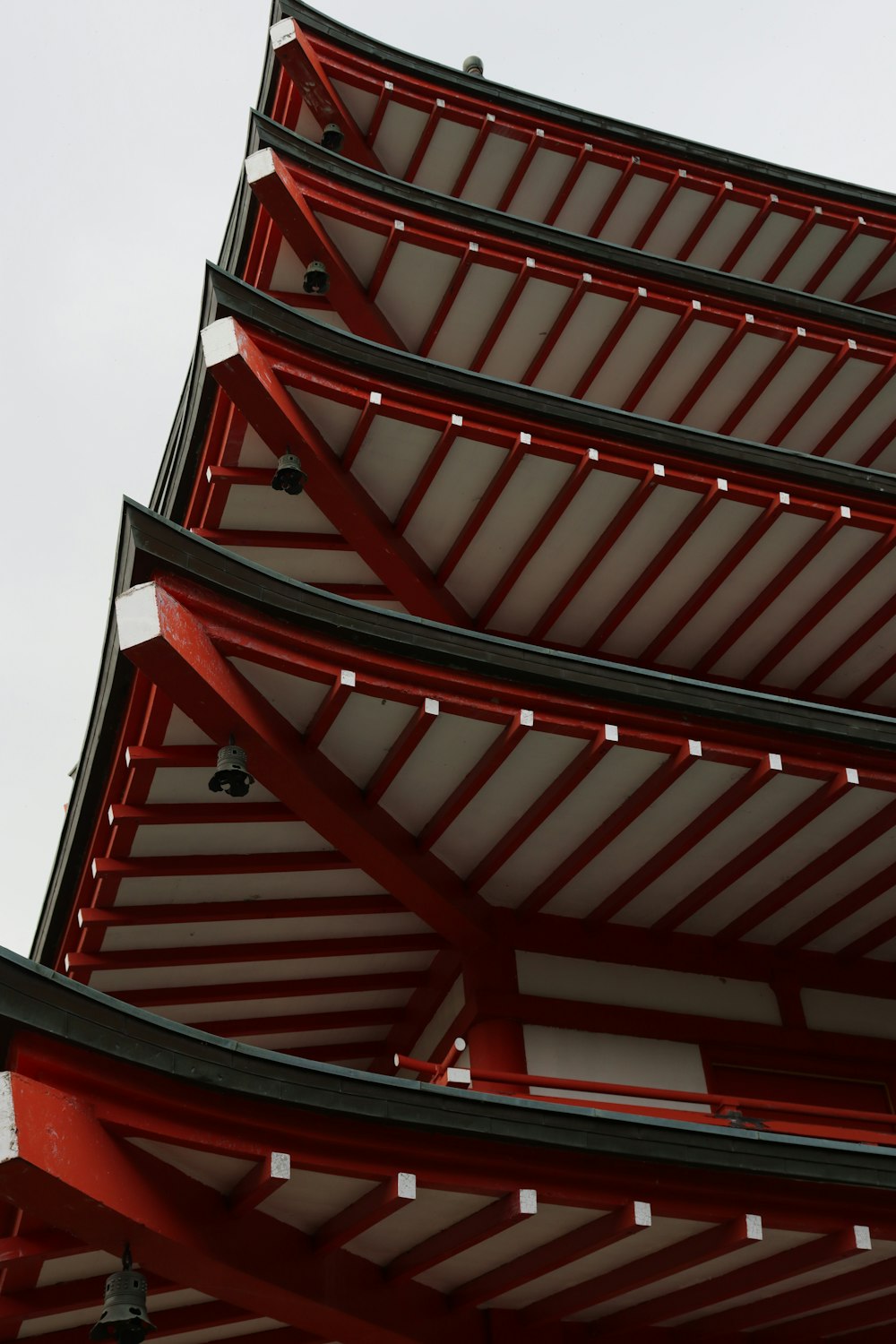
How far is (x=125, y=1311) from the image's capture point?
6.13 metres

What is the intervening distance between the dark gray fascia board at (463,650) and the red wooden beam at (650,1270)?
10.4 feet

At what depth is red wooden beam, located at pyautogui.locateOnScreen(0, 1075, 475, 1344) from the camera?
19.2 ft

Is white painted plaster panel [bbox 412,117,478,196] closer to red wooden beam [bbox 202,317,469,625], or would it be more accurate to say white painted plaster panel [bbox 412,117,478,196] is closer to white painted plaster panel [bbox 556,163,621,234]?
white painted plaster panel [bbox 556,163,621,234]

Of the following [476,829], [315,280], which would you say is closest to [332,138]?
[315,280]

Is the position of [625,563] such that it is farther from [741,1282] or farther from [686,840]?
[741,1282]

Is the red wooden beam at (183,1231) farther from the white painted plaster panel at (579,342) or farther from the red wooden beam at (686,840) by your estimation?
the white painted plaster panel at (579,342)

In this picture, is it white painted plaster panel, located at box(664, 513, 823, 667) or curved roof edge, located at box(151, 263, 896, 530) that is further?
white painted plaster panel, located at box(664, 513, 823, 667)

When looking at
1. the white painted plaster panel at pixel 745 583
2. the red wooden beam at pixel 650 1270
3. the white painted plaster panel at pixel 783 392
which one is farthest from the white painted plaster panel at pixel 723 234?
the red wooden beam at pixel 650 1270

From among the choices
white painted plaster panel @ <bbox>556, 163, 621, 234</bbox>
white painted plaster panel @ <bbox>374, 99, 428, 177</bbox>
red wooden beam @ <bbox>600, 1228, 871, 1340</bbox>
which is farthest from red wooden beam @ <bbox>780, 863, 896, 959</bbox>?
white painted plaster panel @ <bbox>374, 99, 428, 177</bbox>

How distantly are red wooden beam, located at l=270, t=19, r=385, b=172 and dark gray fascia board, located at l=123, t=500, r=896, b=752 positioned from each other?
886 cm

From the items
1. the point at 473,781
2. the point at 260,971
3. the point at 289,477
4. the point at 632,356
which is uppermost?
the point at 632,356

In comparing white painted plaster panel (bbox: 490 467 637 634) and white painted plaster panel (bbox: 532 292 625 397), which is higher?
white painted plaster panel (bbox: 532 292 625 397)

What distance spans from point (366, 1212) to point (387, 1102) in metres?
0.62

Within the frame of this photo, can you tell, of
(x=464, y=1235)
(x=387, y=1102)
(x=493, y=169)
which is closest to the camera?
(x=387, y=1102)
